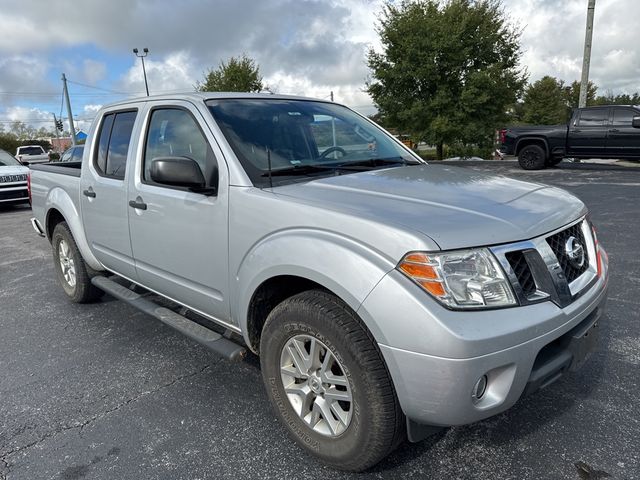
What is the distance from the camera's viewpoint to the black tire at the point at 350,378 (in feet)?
6.35

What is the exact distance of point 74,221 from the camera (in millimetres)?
4227

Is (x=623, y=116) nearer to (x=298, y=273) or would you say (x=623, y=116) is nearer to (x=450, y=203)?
(x=450, y=203)

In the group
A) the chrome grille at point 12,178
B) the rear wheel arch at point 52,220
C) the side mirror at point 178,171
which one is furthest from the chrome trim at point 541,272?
the chrome grille at point 12,178

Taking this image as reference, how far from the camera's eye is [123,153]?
3.60 m

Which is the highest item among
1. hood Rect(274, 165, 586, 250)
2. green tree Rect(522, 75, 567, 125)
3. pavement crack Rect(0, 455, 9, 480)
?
green tree Rect(522, 75, 567, 125)

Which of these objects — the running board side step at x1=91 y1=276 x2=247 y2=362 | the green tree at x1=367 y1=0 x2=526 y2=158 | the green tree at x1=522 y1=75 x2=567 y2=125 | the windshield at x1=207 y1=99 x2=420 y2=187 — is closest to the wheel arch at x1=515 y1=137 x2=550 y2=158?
the green tree at x1=367 y1=0 x2=526 y2=158

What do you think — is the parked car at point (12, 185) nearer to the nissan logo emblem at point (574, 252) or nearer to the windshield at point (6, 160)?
the windshield at point (6, 160)

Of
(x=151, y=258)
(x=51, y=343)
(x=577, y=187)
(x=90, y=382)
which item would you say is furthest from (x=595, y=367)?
(x=577, y=187)

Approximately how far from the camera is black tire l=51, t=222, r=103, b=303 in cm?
440

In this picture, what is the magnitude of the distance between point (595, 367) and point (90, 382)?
11.1 feet

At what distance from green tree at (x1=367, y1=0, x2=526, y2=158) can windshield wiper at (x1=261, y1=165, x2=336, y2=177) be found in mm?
18014

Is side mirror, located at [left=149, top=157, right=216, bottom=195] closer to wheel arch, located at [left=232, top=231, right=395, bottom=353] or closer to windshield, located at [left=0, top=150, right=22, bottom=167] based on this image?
wheel arch, located at [left=232, top=231, right=395, bottom=353]

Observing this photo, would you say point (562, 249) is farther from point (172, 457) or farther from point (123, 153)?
point (123, 153)

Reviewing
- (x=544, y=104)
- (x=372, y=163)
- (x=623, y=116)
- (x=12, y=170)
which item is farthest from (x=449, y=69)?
(x=544, y=104)
